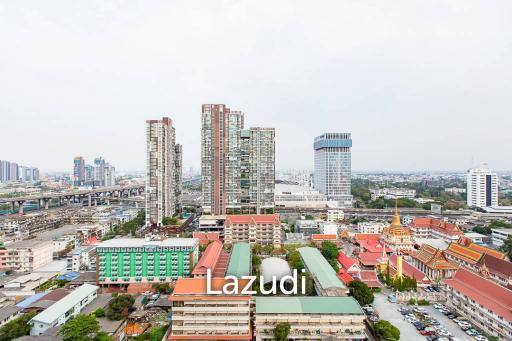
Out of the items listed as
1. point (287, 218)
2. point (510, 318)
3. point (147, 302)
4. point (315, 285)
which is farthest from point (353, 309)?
point (287, 218)

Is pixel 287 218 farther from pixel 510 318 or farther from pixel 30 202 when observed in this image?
pixel 30 202

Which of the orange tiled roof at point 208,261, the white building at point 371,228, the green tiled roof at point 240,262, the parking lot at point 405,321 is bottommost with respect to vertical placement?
the parking lot at point 405,321

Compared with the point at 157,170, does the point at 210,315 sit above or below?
below

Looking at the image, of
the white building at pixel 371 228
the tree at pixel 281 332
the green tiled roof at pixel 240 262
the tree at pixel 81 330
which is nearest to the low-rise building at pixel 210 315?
the tree at pixel 281 332

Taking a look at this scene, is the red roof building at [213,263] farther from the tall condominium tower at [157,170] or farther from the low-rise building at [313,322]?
the tall condominium tower at [157,170]

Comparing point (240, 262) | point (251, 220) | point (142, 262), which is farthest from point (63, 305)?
point (251, 220)

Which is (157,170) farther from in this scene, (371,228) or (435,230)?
(435,230)
